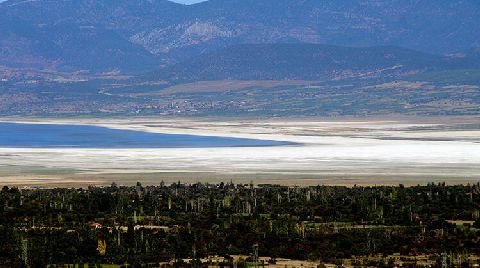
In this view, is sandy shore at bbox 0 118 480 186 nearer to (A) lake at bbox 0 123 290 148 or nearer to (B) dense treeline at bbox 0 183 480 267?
(A) lake at bbox 0 123 290 148

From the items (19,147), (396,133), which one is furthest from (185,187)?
(396,133)

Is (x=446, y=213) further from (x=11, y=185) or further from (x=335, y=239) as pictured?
(x=11, y=185)

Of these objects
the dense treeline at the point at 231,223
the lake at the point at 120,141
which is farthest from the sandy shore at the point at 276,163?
the dense treeline at the point at 231,223

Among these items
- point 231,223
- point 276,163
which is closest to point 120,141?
point 276,163

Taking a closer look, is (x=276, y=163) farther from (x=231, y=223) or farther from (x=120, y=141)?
(x=231, y=223)

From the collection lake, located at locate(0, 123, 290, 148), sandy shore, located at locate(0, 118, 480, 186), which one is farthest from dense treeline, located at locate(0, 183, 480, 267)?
lake, located at locate(0, 123, 290, 148)

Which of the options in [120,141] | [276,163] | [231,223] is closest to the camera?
[231,223]

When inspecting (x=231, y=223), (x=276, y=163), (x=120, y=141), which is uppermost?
(x=120, y=141)
